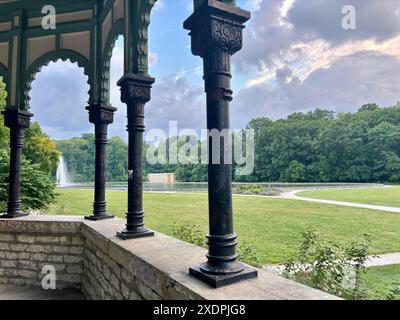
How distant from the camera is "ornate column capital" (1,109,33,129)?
5289 mm

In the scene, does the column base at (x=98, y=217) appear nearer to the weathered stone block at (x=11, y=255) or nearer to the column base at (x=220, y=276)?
the weathered stone block at (x=11, y=255)

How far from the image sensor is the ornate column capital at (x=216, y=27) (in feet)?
6.64

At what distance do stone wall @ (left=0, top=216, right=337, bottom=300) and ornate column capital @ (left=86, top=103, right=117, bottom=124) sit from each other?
5.13ft

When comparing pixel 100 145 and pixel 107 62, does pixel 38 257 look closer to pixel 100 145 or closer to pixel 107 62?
pixel 100 145

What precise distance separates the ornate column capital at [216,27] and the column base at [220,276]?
1414mm

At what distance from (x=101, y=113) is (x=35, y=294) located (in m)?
2.74

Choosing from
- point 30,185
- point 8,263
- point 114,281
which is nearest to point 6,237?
point 8,263

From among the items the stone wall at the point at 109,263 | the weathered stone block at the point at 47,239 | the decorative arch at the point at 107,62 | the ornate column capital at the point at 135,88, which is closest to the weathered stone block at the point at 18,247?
the stone wall at the point at 109,263

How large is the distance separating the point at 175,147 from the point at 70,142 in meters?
23.2

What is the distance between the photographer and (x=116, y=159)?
43.3 metres

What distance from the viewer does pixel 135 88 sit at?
144 inches

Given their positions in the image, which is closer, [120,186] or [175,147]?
[120,186]
